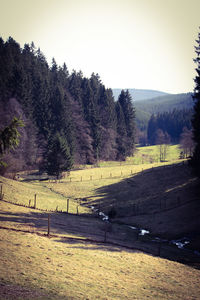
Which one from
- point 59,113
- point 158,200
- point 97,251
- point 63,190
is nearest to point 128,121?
point 59,113

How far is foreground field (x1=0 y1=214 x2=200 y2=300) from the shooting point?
36.8ft

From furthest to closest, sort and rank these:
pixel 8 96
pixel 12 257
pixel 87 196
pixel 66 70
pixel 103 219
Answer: pixel 66 70, pixel 8 96, pixel 87 196, pixel 103 219, pixel 12 257

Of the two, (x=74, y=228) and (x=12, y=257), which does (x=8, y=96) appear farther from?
(x=12, y=257)

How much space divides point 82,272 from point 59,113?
228 ft

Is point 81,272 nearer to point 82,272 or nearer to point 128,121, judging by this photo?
point 82,272

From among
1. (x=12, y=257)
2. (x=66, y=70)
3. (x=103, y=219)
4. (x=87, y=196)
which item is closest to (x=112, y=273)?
(x=12, y=257)

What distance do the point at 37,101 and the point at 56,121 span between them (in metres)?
9.30

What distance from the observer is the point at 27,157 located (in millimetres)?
65812

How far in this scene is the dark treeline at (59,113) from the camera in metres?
66.4

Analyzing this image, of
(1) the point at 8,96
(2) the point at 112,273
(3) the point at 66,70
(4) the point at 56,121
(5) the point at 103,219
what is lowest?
(5) the point at 103,219

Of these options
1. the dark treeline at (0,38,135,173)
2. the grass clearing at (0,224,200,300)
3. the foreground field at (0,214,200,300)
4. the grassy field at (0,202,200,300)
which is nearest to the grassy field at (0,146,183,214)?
the dark treeline at (0,38,135,173)

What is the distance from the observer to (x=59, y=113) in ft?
261

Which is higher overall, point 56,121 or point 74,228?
point 56,121

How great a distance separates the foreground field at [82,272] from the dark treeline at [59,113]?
34.9m
